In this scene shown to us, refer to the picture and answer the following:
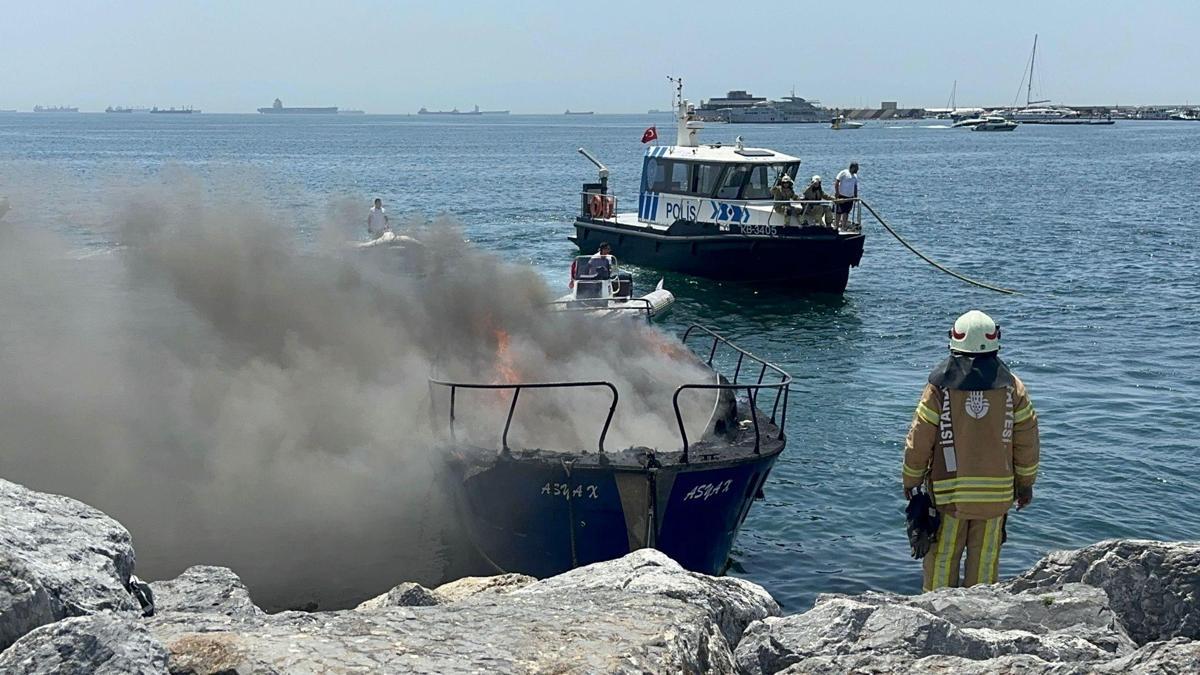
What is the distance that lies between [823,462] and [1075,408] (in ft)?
15.1

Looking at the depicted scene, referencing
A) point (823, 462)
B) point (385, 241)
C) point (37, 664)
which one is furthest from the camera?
point (385, 241)

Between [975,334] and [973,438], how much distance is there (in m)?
0.64

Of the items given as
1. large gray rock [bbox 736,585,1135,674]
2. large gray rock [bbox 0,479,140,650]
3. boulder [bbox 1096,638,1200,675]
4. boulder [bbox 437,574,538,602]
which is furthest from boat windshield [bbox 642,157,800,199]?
boulder [bbox 1096,638,1200,675]

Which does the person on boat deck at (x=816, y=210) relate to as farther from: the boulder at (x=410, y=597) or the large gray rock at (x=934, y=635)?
the large gray rock at (x=934, y=635)

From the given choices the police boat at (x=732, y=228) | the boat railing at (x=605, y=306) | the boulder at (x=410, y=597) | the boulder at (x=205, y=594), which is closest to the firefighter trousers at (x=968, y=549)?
the boulder at (x=410, y=597)

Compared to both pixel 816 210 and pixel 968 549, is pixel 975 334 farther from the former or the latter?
pixel 816 210

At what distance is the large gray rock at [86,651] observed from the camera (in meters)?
3.44

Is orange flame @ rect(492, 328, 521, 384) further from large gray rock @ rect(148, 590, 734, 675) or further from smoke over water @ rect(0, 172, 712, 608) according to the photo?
large gray rock @ rect(148, 590, 734, 675)

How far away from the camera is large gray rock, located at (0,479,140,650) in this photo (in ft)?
13.2

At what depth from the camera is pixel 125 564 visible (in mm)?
5000

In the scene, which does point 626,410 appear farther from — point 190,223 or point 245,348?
point 190,223

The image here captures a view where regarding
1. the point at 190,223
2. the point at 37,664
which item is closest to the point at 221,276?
the point at 190,223

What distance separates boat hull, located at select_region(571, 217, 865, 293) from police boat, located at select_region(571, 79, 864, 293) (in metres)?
0.02

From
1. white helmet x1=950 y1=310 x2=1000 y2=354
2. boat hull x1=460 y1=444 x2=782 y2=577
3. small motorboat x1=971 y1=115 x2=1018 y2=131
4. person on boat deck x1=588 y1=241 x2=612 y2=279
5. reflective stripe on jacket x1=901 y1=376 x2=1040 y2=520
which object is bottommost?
boat hull x1=460 y1=444 x2=782 y2=577
